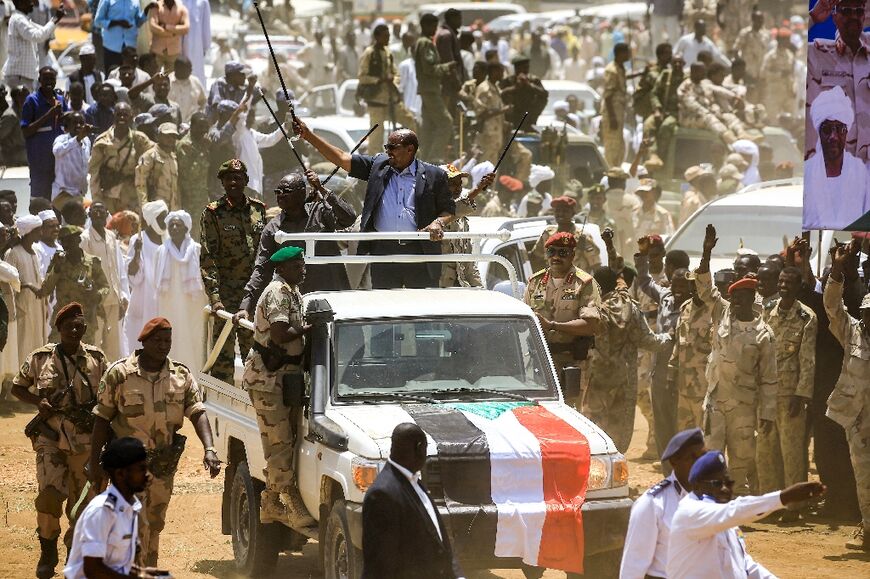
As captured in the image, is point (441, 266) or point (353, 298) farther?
point (441, 266)

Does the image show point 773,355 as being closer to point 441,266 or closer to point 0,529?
point 441,266

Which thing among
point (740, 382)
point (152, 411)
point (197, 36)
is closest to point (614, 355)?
point (740, 382)

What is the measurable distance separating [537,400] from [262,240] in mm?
2586

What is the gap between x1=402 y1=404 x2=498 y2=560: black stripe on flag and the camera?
902 cm

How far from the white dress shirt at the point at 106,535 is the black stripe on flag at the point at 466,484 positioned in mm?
2329

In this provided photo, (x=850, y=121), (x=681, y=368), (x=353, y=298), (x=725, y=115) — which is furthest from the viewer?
(x=725, y=115)

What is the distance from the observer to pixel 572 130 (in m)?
25.9

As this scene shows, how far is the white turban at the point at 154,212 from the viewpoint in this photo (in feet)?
58.8

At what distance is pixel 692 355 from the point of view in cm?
1389

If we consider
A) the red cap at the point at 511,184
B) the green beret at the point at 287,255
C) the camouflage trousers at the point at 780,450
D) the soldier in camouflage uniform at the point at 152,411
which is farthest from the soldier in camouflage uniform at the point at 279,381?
the red cap at the point at 511,184

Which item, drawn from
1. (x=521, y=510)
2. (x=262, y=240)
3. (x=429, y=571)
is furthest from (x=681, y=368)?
A: (x=429, y=571)

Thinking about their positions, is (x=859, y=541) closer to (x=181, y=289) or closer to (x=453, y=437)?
(x=453, y=437)

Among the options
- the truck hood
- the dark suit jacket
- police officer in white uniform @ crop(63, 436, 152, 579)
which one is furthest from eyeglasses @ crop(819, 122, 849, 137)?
police officer in white uniform @ crop(63, 436, 152, 579)

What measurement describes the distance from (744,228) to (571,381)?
889 cm
